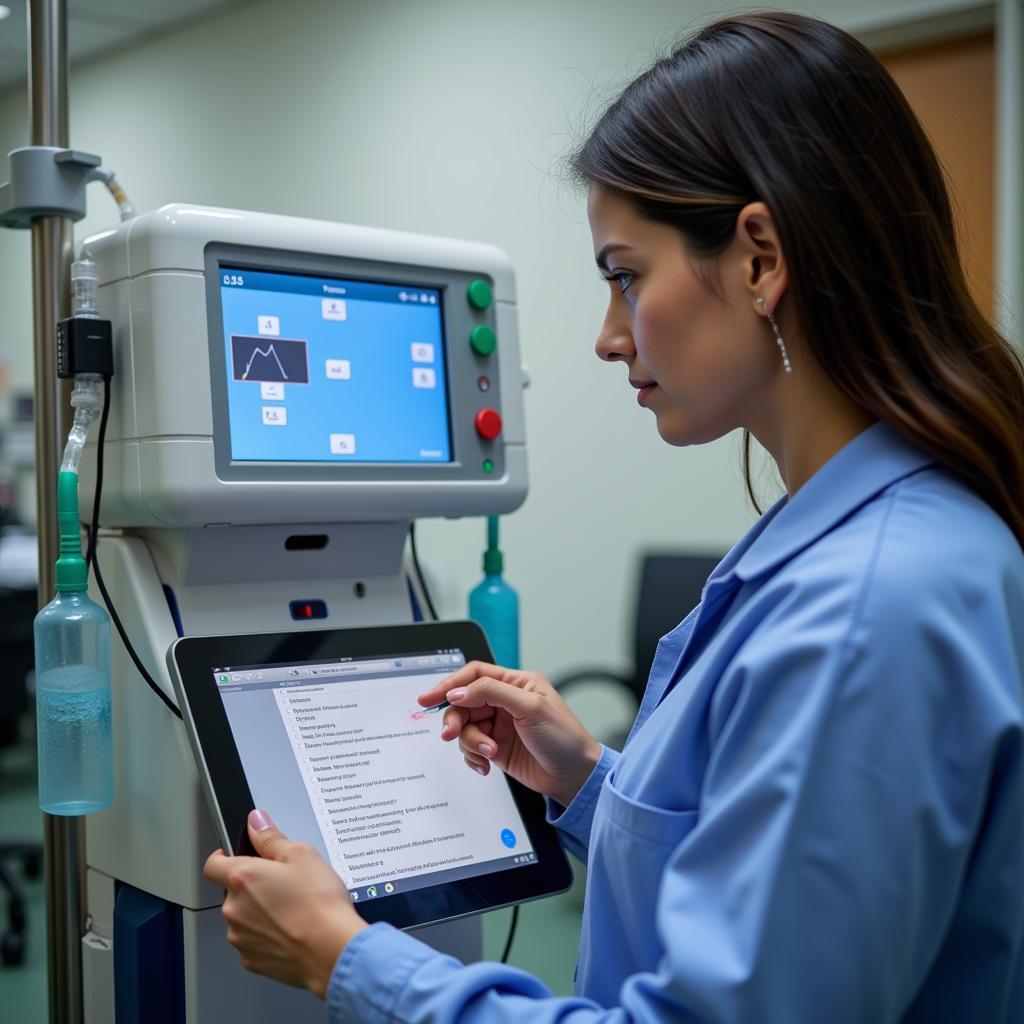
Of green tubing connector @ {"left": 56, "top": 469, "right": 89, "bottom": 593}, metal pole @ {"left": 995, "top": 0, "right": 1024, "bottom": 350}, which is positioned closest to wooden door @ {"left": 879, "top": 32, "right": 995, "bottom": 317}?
metal pole @ {"left": 995, "top": 0, "right": 1024, "bottom": 350}

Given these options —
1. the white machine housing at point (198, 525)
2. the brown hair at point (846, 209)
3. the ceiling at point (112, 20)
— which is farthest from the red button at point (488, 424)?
the ceiling at point (112, 20)

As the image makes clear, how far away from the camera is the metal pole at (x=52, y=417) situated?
1.06 meters

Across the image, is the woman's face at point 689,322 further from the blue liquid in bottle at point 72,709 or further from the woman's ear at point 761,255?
the blue liquid in bottle at point 72,709

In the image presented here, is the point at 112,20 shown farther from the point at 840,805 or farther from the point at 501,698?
the point at 840,805

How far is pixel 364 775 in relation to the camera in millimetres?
968

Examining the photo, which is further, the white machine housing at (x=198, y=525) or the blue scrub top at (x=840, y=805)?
the white machine housing at (x=198, y=525)

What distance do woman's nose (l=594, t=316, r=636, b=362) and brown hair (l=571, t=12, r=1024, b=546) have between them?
0.10 meters

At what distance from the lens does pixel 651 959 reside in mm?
714

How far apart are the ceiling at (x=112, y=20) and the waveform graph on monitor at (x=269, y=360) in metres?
3.07

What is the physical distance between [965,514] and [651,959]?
343 mm

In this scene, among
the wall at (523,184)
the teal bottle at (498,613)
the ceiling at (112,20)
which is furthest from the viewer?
the ceiling at (112,20)

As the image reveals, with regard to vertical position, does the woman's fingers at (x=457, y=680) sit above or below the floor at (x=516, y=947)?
above

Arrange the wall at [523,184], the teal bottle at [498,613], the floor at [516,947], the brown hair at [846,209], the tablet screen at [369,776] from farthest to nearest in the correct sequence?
the wall at [523,184] < the floor at [516,947] < the teal bottle at [498,613] < the tablet screen at [369,776] < the brown hair at [846,209]

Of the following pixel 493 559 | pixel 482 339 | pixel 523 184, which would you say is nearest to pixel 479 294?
pixel 482 339
